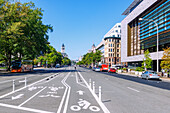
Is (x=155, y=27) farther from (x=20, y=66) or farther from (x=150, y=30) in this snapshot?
(x=20, y=66)

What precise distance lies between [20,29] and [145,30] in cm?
4289

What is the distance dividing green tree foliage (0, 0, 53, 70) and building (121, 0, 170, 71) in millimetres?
27469

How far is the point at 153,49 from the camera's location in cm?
6019

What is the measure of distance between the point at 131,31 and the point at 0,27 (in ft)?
189

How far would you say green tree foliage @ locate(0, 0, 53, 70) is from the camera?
3744 centimetres

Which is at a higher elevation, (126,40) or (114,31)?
(114,31)

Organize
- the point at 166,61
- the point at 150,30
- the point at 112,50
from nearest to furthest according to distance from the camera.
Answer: the point at 166,61, the point at 150,30, the point at 112,50

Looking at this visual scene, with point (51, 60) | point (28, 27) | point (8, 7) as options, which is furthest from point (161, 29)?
point (51, 60)

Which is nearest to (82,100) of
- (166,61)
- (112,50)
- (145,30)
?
(166,61)

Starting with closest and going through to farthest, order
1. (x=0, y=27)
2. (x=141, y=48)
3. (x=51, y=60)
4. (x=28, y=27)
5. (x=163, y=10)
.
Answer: (x=0, y=27), (x=28, y=27), (x=163, y=10), (x=141, y=48), (x=51, y=60)

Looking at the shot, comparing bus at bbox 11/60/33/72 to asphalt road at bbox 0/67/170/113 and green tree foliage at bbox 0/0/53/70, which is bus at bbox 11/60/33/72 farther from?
asphalt road at bbox 0/67/170/113

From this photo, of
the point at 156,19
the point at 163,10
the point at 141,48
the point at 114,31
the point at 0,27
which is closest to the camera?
the point at 0,27

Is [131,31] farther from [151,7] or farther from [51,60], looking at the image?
[51,60]

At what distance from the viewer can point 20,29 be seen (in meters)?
45.1
